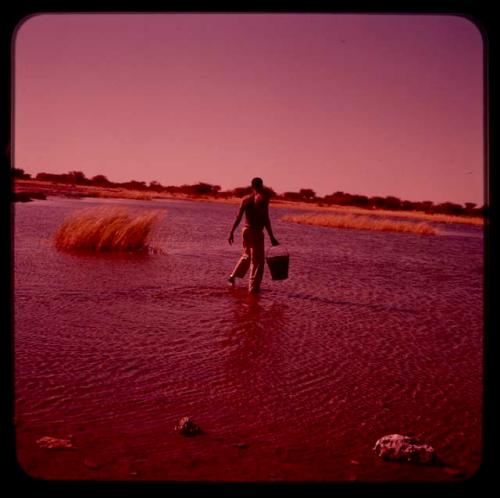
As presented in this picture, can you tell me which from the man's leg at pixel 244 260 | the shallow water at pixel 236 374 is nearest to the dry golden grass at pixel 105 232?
the shallow water at pixel 236 374

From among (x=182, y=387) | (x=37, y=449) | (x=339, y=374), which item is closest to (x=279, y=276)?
(x=339, y=374)

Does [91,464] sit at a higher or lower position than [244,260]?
lower

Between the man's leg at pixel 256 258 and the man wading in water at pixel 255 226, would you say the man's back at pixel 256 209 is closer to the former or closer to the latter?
the man wading in water at pixel 255 226

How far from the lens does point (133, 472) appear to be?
311 cm

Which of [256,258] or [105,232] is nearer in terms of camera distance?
[256,258]

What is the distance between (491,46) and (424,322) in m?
4.90

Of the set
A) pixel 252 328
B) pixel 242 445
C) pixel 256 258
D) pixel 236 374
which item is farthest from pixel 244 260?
pixel 242 445

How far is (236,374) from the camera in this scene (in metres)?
4.79

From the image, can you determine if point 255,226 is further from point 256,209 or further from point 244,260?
point 244,260

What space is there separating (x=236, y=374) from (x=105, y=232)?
25.3 ft

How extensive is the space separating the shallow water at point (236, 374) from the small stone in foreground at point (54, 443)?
0.06 m

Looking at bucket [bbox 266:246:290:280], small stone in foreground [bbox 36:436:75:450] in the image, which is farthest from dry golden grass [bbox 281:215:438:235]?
small stone in foreground [bbox 36:436:75:450]
